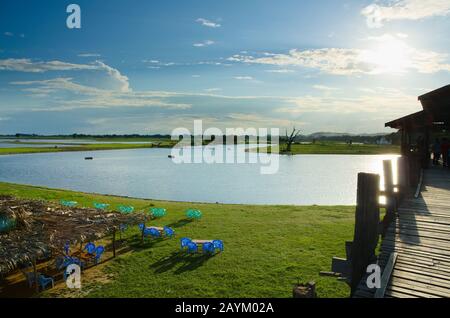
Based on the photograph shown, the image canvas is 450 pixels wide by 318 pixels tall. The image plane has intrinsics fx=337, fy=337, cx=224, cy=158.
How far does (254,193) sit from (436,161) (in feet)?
88.1

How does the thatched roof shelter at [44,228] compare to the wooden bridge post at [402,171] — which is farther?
the wooden bridge post at [402,171]

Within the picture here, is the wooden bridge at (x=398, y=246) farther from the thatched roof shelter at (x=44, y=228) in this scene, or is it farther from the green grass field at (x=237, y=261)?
the thatched roof shelter at (x=44, y=228)

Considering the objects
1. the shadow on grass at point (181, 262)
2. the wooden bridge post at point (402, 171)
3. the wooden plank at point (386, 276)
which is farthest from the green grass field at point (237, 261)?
the wooden plank at point (386, 276)

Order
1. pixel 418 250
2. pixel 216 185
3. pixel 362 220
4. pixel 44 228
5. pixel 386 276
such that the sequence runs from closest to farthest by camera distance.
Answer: pixel 386 276
pixel 362 220
pixel 418 250
pixel 44 228
pixel 216 185

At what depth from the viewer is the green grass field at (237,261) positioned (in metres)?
15.0

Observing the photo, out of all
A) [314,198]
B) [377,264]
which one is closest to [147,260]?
[377,264]

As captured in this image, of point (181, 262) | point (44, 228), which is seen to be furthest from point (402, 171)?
point (44, 228)

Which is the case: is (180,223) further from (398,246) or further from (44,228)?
(398,246)

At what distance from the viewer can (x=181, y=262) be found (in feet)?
60.0

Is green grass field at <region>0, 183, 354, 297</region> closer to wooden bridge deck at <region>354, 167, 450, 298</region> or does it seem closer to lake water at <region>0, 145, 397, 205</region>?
wooden bridge deck at <region>354, 167, 450, 298</region>

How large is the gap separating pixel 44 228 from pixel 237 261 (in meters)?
9.72

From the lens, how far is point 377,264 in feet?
27.8

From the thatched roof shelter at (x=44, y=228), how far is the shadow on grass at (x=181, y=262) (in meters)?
2.86

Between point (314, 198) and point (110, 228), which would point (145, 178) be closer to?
point (314, 198)
